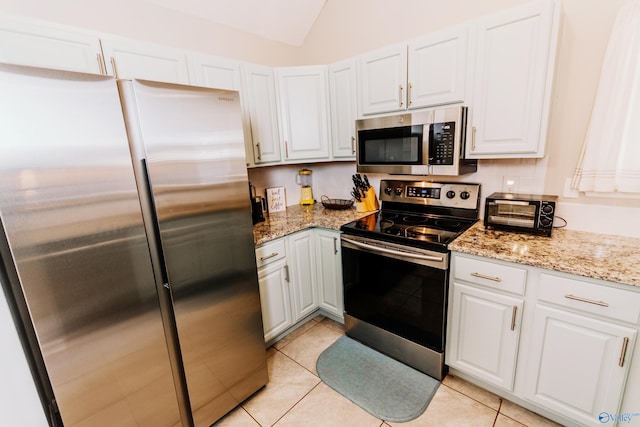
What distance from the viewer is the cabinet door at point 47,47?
1296 mm

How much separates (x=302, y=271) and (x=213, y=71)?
161 cm

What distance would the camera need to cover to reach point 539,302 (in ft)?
4.70

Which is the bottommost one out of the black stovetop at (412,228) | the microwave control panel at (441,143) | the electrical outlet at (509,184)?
the black stovetop at (412,228)

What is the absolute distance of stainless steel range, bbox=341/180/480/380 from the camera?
1.74 metres

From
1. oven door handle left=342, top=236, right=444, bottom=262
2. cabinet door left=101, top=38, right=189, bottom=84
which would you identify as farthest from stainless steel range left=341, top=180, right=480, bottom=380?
cabinet door left=101, top=38, right=189, bottom=84

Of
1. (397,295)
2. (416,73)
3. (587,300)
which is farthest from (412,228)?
(416,73)

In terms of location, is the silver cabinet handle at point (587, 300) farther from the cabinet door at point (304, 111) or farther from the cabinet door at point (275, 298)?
the cabinet door at point (304, 111)

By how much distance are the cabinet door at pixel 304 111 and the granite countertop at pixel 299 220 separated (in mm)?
505

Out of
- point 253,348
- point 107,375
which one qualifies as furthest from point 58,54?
point 253,348

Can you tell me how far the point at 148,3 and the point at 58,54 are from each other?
2.75 ft

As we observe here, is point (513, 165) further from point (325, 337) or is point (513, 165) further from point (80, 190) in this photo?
point (80, 190)

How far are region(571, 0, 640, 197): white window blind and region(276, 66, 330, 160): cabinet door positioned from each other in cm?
174

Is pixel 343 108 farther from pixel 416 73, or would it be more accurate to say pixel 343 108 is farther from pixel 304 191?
pixel 304 191

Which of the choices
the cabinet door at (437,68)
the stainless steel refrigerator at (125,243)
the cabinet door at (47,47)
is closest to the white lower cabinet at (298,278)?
the stainless steel refrigerator at (125,243)
